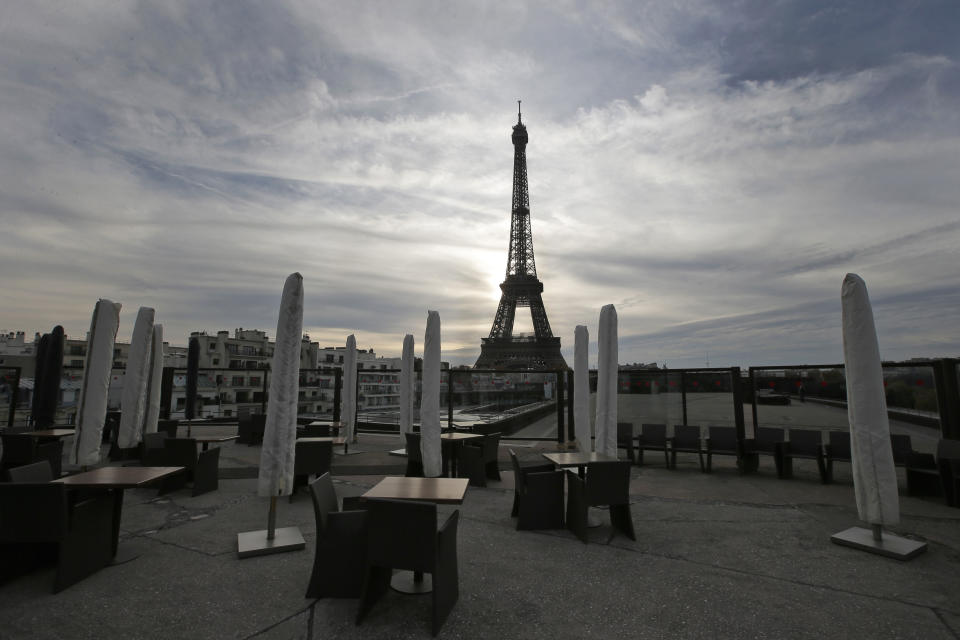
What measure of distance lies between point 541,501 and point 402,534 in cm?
259

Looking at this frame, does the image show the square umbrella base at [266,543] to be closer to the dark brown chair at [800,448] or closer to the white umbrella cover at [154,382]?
the white umbrella cover at [154,382]

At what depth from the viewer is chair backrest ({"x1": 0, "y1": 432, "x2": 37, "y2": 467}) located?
6.45m

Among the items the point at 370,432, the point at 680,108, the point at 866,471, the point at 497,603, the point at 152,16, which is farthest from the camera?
the point at 370,432

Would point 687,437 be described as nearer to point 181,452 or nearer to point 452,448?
point 452,448

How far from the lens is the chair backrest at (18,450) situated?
254 inches

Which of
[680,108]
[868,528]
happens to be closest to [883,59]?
[680,108]

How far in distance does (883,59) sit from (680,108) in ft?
9.42

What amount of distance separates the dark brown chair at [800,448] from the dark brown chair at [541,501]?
17.9ft

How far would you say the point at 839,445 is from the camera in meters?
7.47

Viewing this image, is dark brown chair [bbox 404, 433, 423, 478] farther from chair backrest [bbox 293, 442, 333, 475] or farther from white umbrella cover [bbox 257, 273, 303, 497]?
white umbrella cover [bbox 257, 273, 303, 497]

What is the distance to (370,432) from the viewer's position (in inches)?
582

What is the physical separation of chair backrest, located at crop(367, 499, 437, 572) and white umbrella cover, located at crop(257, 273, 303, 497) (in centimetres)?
167

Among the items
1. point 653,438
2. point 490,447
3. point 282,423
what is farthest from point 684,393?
point 282,423

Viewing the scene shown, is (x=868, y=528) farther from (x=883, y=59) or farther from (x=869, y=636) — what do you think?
(x=883, y=59)
